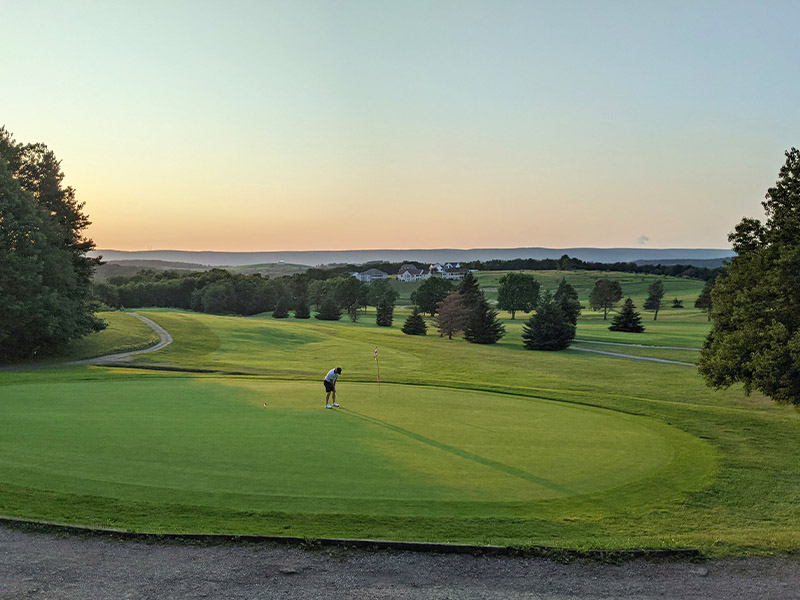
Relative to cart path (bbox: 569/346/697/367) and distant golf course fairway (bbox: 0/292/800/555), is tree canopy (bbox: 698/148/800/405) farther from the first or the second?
cart path (bbox: 569/346/697/367)

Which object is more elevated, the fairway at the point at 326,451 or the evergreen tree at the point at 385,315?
the fairway at the point at 326,451

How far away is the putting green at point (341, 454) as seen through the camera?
10297mm

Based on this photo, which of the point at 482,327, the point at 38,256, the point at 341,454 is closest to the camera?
the point at 341,454

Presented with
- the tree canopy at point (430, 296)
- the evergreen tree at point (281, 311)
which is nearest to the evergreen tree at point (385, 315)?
the tree canopy at point (430, 296)

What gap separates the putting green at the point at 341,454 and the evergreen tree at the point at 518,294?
255 ft

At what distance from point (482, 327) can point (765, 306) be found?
41.8m

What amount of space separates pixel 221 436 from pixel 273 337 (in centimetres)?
4096

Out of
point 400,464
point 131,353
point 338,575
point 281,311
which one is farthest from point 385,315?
point 338,575

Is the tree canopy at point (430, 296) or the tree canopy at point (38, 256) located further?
the tree canopy at point (430, 296)

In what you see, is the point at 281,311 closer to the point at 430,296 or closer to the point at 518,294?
the point at 430,296

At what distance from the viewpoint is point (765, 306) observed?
64.5 feet

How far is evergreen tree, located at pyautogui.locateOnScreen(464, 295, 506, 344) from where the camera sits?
61000 millimetres

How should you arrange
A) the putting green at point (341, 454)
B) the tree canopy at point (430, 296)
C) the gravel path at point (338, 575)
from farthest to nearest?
the tree canopy at point (430, 296) < the putting green at point (341, 454) < the gravel path at point (338, 575)

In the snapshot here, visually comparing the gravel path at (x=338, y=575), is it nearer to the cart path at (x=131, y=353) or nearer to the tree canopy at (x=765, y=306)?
the tree canopy at (x=765, y=306)
